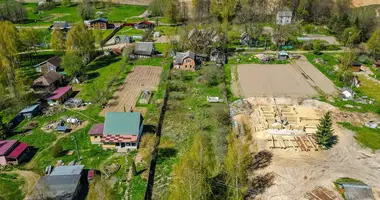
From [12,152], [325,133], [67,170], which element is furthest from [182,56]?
[12,152]

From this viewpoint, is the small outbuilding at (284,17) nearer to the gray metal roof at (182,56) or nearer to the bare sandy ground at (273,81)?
the bare sandy ground at (273,81)

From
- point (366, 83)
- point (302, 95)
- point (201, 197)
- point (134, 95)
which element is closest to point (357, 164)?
point (302, 95)

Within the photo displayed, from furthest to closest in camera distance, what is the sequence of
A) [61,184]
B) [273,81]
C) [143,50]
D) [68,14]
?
[68,14] → [143,50] → [273,81] → [61,184]

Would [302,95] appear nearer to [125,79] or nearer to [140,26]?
[125,79]

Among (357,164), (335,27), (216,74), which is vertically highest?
(335,27)

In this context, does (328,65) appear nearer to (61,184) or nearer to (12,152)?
(61,184)

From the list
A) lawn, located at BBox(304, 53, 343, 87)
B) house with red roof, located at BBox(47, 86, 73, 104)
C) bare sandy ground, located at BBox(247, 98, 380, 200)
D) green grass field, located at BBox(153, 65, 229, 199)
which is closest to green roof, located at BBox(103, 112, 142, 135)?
green grass field, located at BBox(153, 65, 229, 199)

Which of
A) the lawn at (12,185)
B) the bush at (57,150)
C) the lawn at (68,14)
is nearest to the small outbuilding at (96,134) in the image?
the bush at (57,150)
